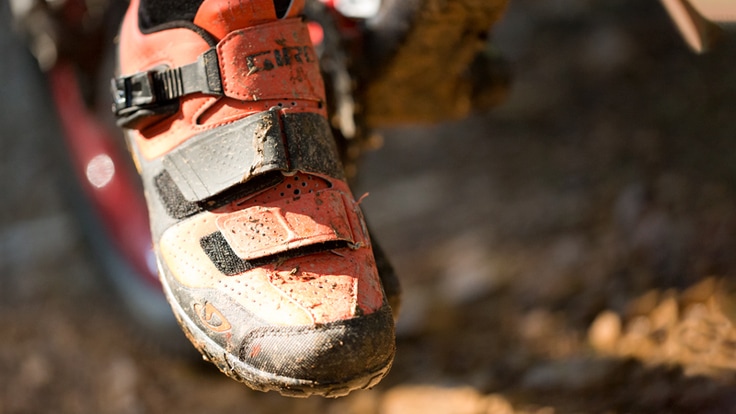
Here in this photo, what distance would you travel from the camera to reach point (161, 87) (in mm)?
940

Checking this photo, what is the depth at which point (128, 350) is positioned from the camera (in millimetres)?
2002

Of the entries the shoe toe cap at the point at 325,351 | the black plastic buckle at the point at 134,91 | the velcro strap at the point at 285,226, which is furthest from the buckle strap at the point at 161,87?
the shoe toe cap at the point at 325,351

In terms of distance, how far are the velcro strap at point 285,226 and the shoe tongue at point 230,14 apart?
239 mm

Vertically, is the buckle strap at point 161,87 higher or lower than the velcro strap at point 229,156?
higher

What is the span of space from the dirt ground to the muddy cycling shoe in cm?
68

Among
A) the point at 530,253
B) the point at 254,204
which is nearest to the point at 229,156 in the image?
the point at 254,204

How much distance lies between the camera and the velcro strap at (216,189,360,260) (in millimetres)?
866

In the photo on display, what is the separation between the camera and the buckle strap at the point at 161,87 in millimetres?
906

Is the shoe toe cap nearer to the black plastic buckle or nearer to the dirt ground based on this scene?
the black plastic buckle

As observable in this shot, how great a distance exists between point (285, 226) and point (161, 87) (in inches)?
10.4

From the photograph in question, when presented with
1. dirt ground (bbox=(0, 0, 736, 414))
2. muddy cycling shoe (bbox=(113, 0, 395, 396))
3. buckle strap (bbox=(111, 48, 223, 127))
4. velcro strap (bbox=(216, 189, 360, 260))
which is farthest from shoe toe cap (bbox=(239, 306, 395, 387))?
dirt ground (bbox=(0, 0, 736, 414))

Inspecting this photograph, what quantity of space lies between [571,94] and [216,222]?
2161 millimetres

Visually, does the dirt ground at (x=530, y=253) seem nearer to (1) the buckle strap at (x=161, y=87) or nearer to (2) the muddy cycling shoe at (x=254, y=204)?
(2) the muddy cycling shoe at (x=254, y=204)

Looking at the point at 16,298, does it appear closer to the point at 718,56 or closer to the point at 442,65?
the point at 442,65
